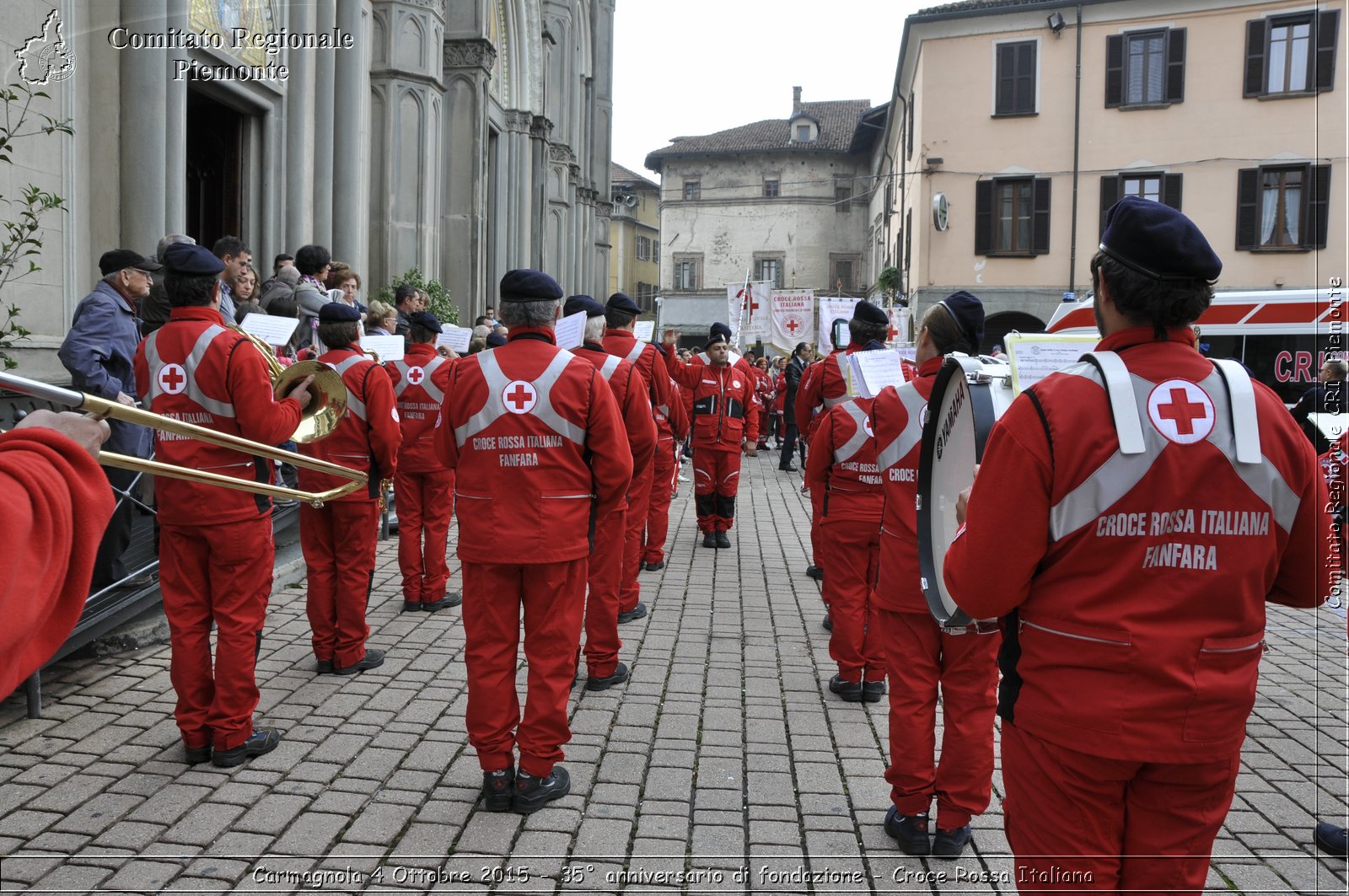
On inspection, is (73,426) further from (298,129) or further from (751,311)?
(751,311)

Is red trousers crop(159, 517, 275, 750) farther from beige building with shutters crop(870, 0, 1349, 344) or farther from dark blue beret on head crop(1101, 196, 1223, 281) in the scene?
beige building with shutters crop(870, 0, 1349, 344)

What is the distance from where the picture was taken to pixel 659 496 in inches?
366

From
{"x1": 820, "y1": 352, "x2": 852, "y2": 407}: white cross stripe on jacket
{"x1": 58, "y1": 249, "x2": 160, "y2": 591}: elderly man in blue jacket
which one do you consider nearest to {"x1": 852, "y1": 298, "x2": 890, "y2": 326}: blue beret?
{"x1": 820, "y1": 352, "x2": 852, "y2": 407}: white cross stripe on jacket

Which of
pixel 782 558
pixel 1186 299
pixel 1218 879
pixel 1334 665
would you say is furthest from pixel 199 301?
pixel 1334 665

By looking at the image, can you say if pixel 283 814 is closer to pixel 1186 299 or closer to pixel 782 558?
pixel 1186 299

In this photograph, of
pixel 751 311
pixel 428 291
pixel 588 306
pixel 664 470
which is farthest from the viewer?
pixel 751 311

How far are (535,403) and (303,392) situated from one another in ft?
4.70

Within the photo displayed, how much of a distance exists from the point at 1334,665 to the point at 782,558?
489 centimetres

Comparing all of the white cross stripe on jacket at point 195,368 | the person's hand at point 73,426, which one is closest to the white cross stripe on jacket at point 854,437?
the white cross stripe on jacket at point 195,368

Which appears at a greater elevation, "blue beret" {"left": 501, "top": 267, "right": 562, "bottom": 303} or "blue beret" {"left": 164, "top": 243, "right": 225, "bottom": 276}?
"blue beret" {"left": 164, "top": 243, "right": 225, "bottom": 276}

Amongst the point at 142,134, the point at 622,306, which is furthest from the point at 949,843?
the point at 142,134

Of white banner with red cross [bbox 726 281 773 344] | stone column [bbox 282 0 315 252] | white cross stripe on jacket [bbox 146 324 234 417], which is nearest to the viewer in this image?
white cross stripe on jacket [bbox 146 324 234 417]

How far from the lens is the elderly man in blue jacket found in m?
6.26

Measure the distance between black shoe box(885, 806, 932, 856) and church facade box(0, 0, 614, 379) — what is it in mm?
7488
